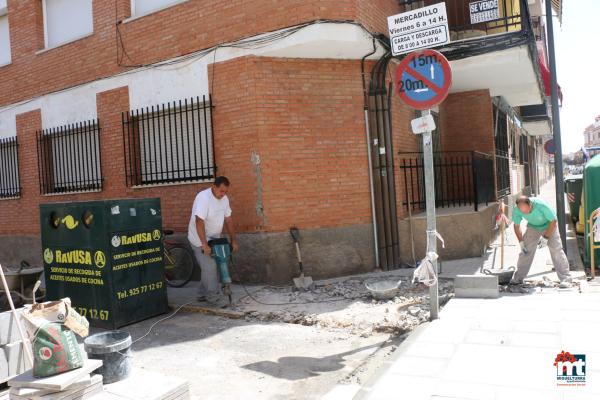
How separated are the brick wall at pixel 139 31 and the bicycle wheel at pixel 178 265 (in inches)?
140

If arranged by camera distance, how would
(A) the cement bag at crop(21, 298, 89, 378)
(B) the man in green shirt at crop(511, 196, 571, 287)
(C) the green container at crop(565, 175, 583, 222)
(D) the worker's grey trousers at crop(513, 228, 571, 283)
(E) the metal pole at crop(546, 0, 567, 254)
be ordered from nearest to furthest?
(A) the cement bag at crop(21, 298, 89, 378)
(B) the man in green shirt at crop(511, 196, 571, 287)
(D) the worker's grey trousers at crop(513, 228, 571, 283)
(E) the metal pole at crop(546, 0, 567, 254)
(C) the green container at crop(565, 175, 583, 222)

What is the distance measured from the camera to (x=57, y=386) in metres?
3.21

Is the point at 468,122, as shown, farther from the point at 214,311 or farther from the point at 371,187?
the point at 214,311

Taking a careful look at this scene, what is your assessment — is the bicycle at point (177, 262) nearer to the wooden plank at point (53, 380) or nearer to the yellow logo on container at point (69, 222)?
the yellow logo on container at point (69, 222)

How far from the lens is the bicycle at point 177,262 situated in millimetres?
8578

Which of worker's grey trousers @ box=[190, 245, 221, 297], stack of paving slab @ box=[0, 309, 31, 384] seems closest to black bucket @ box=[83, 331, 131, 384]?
stack of paving slab @ box=[0, 309, 31, 384]

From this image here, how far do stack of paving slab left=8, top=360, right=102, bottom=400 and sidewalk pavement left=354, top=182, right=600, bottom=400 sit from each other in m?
1.98

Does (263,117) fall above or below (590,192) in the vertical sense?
above

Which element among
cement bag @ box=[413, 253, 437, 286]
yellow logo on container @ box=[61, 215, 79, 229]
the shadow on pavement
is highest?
yellow logo on container @ box=[61, 215, 79, 229]

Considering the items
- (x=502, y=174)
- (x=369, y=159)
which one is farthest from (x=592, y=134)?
(x=369, y=159)

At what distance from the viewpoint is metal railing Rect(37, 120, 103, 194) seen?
10188mm

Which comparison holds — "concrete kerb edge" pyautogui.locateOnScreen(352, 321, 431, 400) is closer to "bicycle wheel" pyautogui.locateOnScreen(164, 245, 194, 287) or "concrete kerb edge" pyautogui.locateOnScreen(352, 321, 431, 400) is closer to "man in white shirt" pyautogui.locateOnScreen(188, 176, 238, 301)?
"man in white shirt" pyautogui.locateOnScreen(188, 176, 238, 301)

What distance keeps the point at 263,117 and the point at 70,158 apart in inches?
207

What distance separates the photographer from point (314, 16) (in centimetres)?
757
